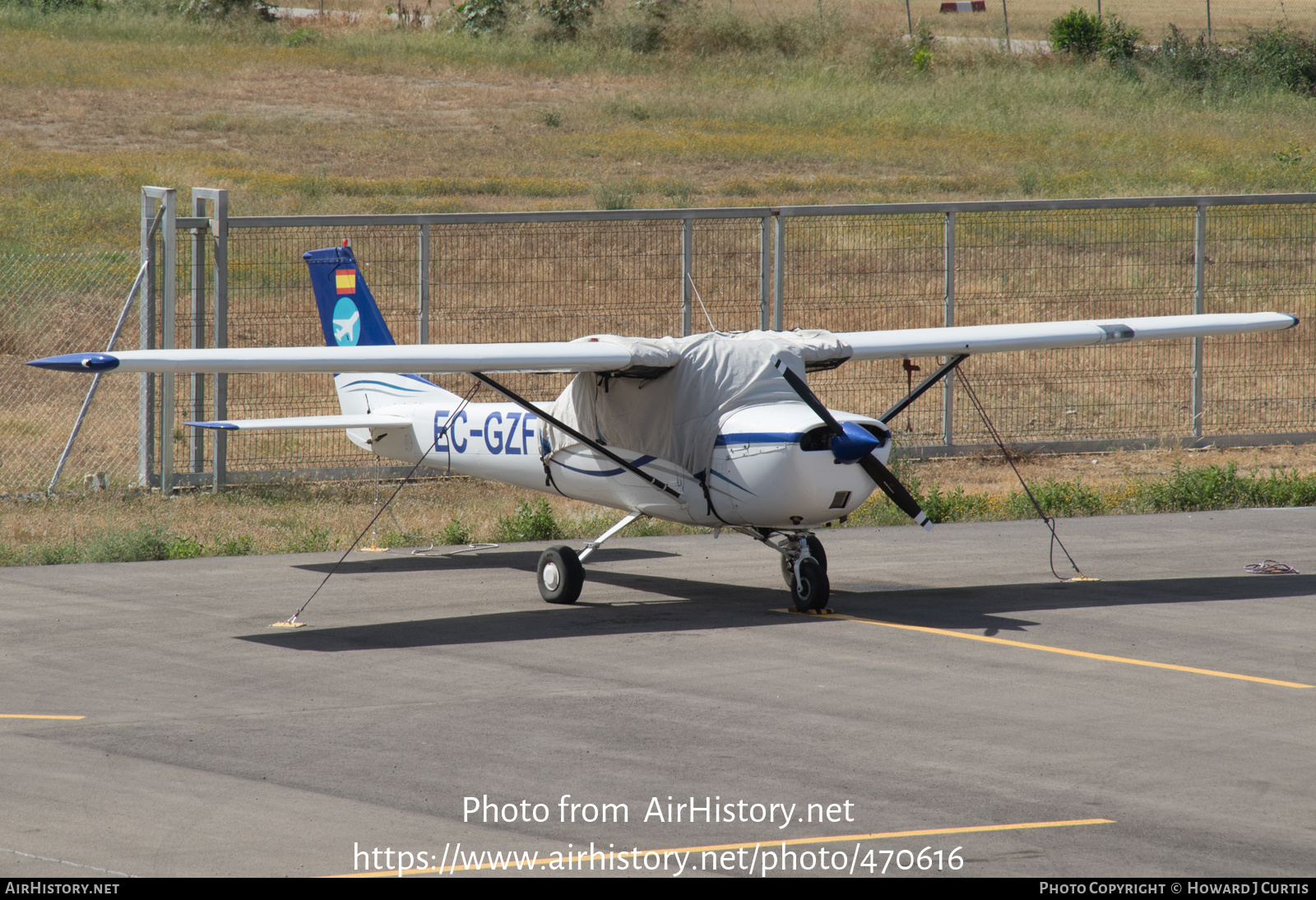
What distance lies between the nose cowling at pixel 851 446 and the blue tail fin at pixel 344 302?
4.87m

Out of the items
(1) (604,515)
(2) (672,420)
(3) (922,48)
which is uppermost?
(3) (922,48)

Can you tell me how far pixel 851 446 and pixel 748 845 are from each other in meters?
4.73

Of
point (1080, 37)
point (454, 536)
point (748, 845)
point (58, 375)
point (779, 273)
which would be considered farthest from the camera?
point (1080, 37)

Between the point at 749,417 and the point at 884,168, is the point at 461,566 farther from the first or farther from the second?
the point at 884,168

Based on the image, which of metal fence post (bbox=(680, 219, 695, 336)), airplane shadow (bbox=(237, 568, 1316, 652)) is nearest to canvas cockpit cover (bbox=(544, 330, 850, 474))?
airplane shadow (bbox=(237, 568, 1316, 652))

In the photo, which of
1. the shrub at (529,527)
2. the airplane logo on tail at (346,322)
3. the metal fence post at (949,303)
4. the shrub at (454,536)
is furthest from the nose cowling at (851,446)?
the metal fence post at (949,303)

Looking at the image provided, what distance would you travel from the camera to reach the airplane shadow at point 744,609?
36.0ft

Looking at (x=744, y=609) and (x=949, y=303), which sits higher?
(x=949, y=303)

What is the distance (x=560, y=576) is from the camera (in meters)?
12.0

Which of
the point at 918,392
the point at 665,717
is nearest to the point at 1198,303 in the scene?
the point at 918,392

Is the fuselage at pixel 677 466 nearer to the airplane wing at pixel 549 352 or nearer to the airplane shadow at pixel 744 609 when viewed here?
the airplane shadow at pixel 744 609

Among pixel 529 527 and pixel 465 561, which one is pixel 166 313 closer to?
pixel 529 527

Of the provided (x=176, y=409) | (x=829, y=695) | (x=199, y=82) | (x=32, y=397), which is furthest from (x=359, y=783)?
(x=199, y=82)

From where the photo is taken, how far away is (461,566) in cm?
1377
